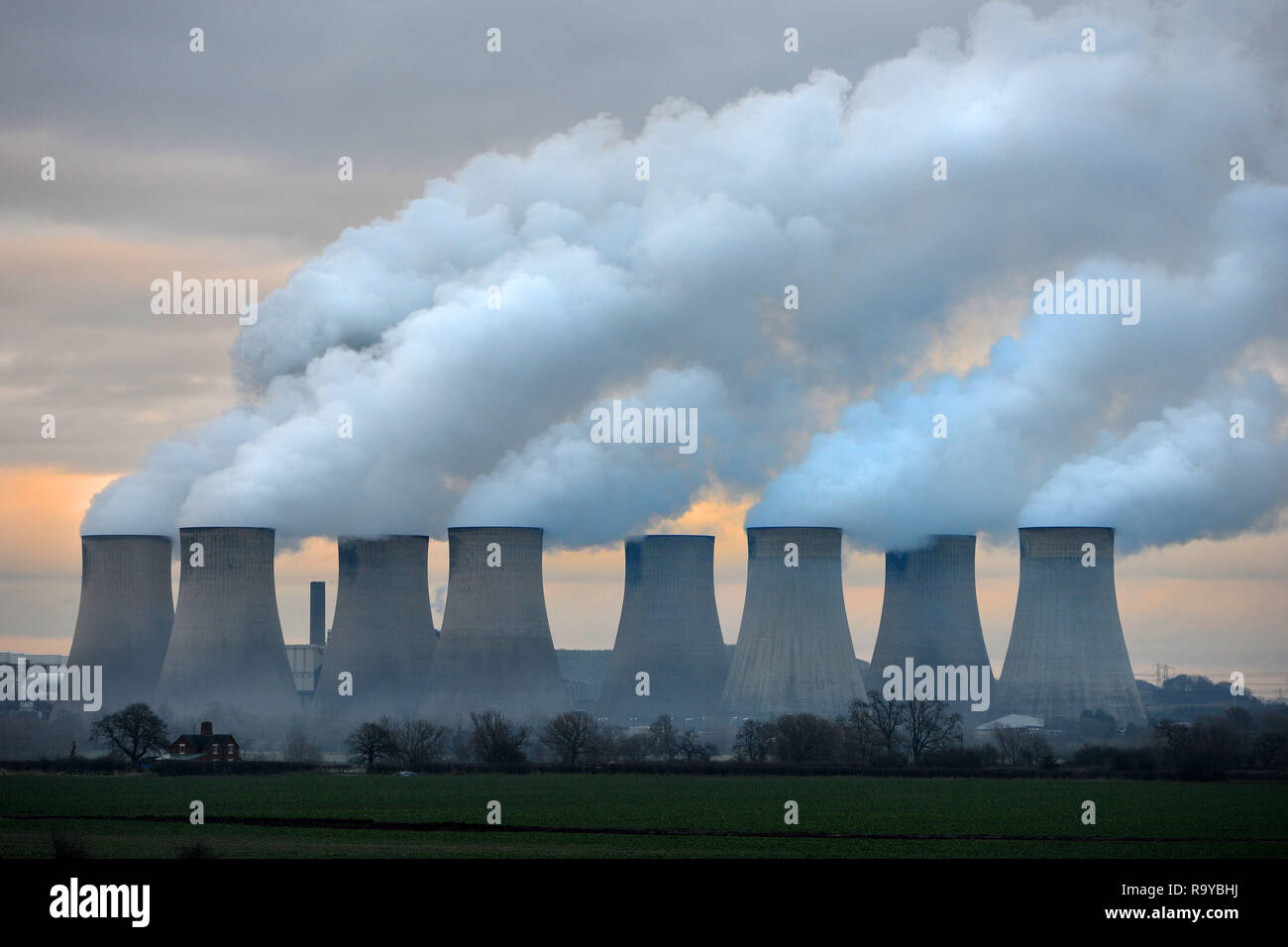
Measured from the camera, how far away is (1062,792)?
24.4m

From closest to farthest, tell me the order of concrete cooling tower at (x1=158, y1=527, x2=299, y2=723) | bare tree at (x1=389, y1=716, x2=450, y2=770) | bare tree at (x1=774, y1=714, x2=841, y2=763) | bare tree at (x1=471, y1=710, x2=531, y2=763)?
bare tree at (x1=471, y1=710, x2=531, y2=763) → bare tree at (x1=389, y1=716, x2=450, y2=770) → bare tree at (x1=774, y1=714, x2=841, y2=763) → concrete cooling tower at (x1=158, y1=527, x2=299, y2=723)

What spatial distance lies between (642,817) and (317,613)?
40418 millimetres

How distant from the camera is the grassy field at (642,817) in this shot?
620 inches

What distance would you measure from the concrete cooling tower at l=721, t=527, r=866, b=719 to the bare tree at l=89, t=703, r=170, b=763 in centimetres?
1168

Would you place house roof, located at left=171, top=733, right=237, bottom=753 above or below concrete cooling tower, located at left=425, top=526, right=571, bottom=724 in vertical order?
below

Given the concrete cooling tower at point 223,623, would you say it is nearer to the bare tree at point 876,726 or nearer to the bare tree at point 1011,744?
the bare tree at point 876,726

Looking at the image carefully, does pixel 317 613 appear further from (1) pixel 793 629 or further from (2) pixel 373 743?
(1) pixel 793 629

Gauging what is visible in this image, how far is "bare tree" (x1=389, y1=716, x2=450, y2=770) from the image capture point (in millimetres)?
32594

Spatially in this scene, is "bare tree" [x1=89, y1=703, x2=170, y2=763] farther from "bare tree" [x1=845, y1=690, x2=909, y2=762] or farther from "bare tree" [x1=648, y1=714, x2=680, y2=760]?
"bare tree" [x1=845, y1=690, x2=909, y2=762]

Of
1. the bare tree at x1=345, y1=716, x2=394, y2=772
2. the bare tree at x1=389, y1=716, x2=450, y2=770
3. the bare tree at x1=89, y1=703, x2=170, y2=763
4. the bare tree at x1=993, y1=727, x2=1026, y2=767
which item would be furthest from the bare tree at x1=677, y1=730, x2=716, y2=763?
the bare tree at x1=89, y1=703, x2=170, y2=763

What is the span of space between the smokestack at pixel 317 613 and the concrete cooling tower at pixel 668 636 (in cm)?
2230

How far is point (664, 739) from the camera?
35.6 m
